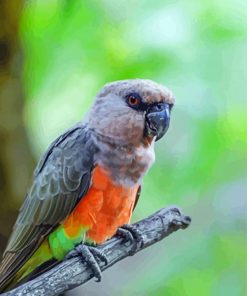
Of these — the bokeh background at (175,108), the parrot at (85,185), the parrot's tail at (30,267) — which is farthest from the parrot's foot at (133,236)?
the bokeh background at (175,108)

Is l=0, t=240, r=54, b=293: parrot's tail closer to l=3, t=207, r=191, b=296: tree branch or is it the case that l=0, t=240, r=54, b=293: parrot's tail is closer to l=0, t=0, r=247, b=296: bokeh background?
l=3, t=207, r=191, b=296: tree branch

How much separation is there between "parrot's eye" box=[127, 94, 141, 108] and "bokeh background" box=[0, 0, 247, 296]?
0.25 meters

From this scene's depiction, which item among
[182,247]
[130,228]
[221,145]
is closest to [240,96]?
[221,145]

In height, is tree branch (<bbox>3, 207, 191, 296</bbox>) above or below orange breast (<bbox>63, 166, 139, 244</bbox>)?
below

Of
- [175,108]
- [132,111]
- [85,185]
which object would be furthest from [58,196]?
[175,108]

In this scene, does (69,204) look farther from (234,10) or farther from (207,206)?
(234,10)

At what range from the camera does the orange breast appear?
0.84 meters

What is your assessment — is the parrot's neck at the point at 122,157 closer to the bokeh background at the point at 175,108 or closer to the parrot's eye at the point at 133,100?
the parrot's eye at the point at 133,100

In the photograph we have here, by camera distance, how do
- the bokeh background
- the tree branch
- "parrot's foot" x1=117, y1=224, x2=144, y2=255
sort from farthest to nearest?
the bokeh background
"parrot's foot" x1=117, y1=224, x2=144, y2=255
the tree branch

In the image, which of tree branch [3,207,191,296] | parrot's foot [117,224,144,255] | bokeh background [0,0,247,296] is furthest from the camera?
bokeh background [0,0,247,296]

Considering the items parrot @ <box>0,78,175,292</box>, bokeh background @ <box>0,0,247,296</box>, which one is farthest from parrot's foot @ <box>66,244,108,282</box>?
bokeh background @ <box>0,0,247,296</box>

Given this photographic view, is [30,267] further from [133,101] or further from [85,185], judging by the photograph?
[133,101]

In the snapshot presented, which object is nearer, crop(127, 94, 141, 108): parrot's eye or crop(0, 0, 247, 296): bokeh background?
crop(127, 94, 141, 108): parrot's eye

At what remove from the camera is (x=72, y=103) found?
41.6 inches
